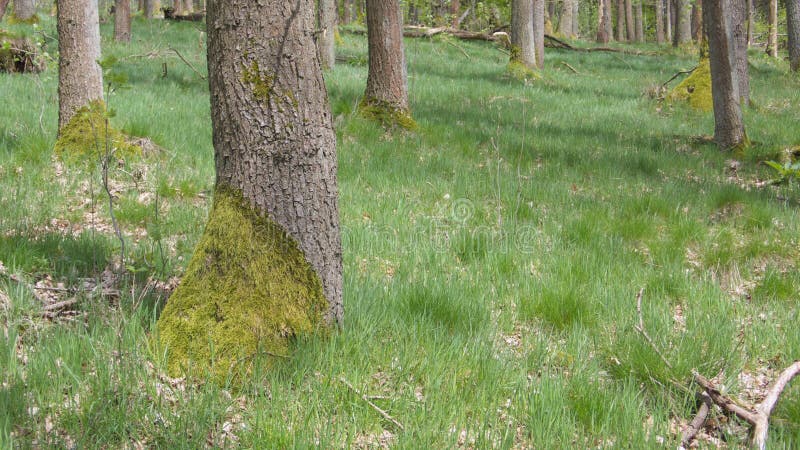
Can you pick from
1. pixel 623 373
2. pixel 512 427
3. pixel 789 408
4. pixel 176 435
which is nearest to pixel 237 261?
pixel 176 435

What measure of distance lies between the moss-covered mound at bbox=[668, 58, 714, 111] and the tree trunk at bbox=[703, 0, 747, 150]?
3.34m

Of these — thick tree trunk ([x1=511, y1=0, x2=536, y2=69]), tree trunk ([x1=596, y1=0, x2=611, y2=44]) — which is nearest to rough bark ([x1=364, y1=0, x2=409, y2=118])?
thick tree trunk ([x1=511, y1=0, x2=536, y2=69])

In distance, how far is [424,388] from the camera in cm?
274

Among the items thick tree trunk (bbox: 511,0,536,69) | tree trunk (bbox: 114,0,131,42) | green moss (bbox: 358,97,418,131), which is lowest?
green moss (bbox: 358,97,418,131)

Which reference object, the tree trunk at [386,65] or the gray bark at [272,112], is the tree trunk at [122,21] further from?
the gray bark at [272,112]

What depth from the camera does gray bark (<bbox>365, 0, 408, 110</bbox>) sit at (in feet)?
27.7

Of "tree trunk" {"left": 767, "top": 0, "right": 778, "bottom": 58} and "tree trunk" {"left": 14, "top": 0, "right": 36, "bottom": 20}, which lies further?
"tree trunk" {"left": 767, "top": 0, "right": 778, "bottom": 58}

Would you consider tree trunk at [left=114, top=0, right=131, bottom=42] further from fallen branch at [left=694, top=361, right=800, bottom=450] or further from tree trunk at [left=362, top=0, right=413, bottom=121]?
fallen branch at [left=694, top=361, right=800, bottom=450]

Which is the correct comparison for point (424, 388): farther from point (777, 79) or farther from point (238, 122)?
point (777, 79)

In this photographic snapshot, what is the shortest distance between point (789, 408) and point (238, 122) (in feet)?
8.71

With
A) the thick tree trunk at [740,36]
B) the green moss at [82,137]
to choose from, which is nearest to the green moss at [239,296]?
the green moss at [82,137]

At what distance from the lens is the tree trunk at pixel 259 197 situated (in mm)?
2693

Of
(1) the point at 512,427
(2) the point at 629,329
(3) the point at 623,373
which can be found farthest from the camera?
(2) the point at 629,329

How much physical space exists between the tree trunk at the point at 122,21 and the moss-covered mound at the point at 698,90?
44.0 ft
